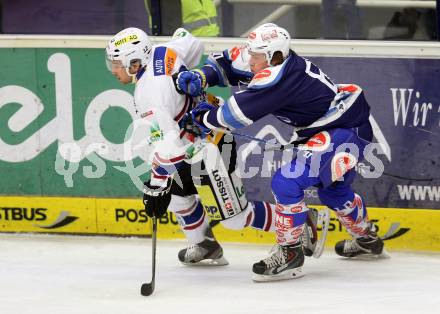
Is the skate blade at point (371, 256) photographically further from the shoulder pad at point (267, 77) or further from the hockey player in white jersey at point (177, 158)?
the shoulder pad at point (267, 77)

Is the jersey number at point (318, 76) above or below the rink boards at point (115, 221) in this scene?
above

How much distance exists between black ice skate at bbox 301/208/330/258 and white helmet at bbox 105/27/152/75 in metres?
1.26

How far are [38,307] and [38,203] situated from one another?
6.01 ft

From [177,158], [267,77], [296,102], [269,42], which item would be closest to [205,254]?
[177,158]

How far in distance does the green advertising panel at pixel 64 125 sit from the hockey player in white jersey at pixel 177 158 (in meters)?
0.85

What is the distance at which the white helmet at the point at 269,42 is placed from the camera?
603 centimetres

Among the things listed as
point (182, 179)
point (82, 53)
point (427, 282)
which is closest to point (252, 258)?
point (182, 179)

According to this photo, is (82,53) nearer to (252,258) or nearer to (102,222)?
(102,222)

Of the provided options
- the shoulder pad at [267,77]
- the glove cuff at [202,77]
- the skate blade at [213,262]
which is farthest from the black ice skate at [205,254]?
the shoulder pad at [267,77]

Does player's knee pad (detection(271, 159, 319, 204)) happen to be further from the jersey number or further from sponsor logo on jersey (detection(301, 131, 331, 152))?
the jersey number

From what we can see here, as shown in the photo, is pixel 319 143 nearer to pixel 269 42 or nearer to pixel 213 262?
pixel 269 42

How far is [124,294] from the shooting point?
6047 mm

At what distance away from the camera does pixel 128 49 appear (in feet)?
20.3

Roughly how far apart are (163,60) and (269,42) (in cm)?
59
